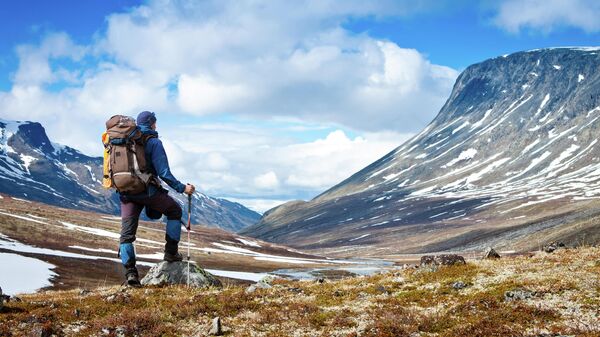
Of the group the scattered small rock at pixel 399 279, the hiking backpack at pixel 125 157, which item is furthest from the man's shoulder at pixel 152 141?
the scattered small rock at pixel 399 279

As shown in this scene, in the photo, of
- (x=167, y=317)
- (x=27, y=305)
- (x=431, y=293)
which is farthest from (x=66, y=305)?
(x=431, y=293)

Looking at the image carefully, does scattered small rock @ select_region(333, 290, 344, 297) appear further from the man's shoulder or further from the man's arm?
the man's shoulder

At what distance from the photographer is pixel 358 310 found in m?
15.7

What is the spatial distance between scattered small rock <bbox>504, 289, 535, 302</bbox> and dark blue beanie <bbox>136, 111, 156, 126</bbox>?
12.9m

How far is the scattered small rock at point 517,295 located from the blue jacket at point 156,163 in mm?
10881

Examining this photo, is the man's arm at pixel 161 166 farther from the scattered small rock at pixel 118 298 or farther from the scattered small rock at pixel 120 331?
the scattered small rock at pixel 120 331

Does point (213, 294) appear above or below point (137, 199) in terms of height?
below

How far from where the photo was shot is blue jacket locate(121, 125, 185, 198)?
57.0 feet

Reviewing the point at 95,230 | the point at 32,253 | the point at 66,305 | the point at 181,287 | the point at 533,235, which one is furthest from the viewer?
the point at 533,235

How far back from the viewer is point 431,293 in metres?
17.5

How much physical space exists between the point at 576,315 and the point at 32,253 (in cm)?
7818

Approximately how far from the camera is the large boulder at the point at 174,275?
20.1 metres

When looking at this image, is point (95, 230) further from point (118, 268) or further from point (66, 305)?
point (66, 305)

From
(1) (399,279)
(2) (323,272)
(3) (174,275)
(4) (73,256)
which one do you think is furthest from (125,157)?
(2) (323,272)
